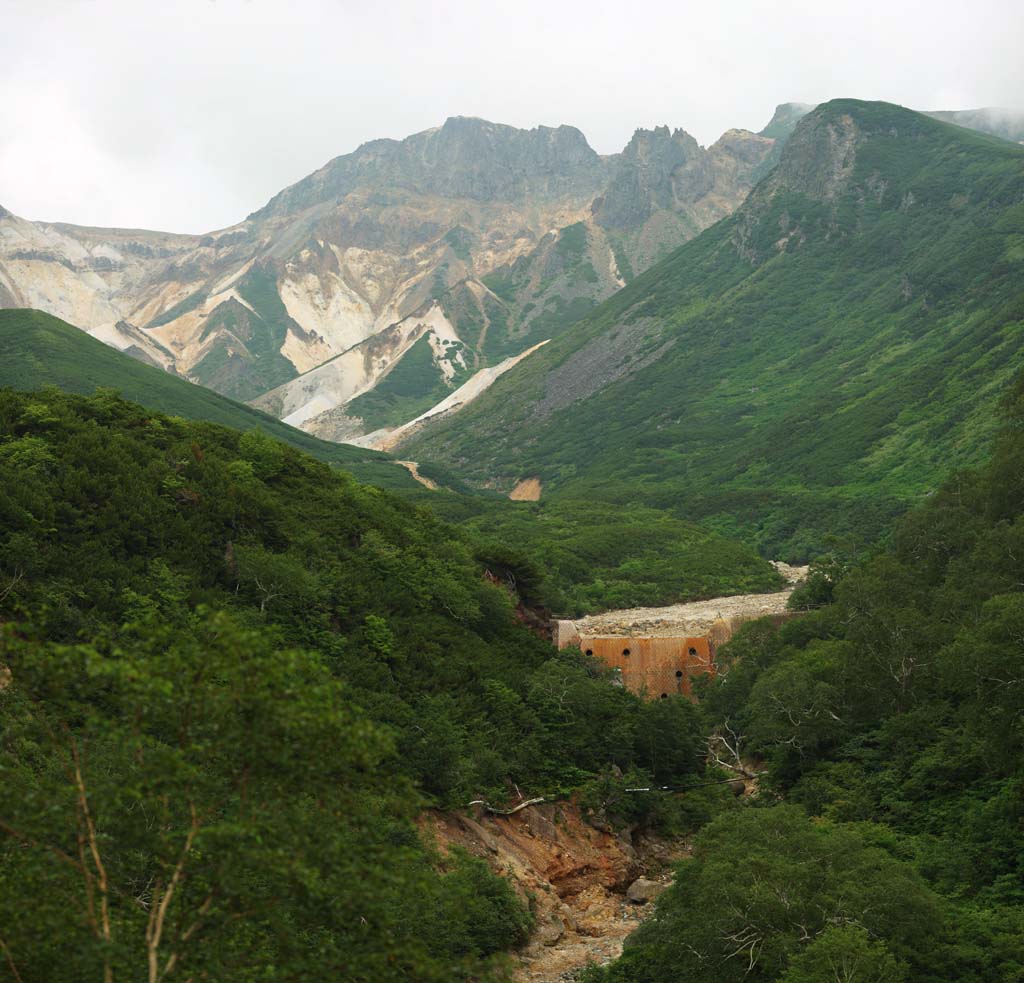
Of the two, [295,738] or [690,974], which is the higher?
[295,738]

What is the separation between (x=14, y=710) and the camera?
22.3 m

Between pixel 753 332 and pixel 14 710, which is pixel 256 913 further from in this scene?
pixel 753 332

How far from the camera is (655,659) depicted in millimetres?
54531

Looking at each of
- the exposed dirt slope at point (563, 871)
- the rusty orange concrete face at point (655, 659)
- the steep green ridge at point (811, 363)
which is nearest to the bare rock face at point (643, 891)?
the exposed dirt slope at point (563, 871)

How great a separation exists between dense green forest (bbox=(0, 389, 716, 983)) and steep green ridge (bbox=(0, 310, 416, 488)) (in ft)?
171

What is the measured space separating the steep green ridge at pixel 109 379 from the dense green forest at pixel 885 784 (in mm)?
59764

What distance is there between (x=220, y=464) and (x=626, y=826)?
18367mm

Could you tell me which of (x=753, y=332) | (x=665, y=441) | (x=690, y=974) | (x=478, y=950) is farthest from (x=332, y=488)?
(x=753, y=332)

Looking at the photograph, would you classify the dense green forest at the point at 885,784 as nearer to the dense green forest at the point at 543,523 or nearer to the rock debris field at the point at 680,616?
the rock debris field at the point at 680,616

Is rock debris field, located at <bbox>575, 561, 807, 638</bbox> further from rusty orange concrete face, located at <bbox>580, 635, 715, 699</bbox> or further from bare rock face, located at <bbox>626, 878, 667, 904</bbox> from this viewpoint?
bare rock face, located at <bbox>626, 878, 667, 904</bbox>

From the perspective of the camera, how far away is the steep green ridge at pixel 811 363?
341ft

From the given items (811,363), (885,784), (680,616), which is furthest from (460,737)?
(811,363)

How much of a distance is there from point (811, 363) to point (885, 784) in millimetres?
123392

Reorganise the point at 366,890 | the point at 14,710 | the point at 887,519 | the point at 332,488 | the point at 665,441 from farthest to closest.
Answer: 1. the point at 665,441
2. the point at 887,519
3. the point at 332,488
4. the point at 14,710
5. the point at 366,890
